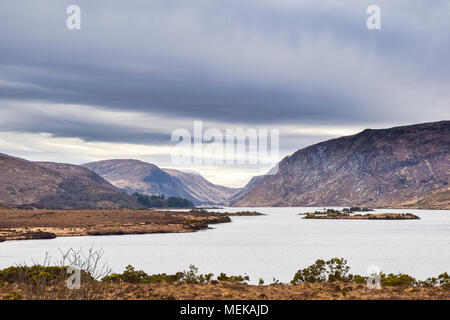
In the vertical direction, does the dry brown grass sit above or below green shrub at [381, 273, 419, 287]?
above

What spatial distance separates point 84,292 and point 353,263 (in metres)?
35.1

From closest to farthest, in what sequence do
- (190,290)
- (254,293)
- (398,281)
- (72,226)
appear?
(254,293) → (190,290) → (398,281) → (72,226)

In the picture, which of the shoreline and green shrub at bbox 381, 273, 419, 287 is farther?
the shoreline

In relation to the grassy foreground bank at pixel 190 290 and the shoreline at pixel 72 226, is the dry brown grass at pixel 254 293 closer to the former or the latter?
the grassy foreground bank at pixel 190 290

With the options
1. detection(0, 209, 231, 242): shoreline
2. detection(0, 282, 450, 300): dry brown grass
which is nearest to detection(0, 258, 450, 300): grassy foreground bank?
detection(0, 282, 450, 300): dry brown grass

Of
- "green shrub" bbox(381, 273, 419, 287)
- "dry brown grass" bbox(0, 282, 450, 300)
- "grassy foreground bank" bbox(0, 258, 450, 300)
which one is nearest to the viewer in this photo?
"grassy foreground bank" bbox(0, 258, 450, 300)

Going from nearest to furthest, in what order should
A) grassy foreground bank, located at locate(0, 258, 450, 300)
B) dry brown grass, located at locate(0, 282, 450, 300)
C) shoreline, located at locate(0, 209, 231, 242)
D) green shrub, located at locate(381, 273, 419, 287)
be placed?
grassy foreground bank, located at locate(0, 258, 450, 300) → dry brown grass, located at locate(0, 282, 450, 300) → green shrub, located at locate(381, 273, 419, 287) → shoreline, located at locate(0, 209, 231, 242)

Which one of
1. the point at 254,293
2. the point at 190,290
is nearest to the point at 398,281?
the point at 254,293

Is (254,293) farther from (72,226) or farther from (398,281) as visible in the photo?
(72,226)

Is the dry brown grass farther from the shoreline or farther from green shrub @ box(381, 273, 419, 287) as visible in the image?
the shoreline

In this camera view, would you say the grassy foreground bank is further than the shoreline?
No

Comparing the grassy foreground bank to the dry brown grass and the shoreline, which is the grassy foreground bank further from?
the shoreline

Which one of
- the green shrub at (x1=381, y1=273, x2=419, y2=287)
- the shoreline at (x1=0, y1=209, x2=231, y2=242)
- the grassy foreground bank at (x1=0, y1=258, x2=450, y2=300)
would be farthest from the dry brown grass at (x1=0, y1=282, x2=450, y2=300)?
the shoreline at (x1=0, y1=209, x2=231, y2=242)

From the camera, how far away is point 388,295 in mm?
→ 21906
